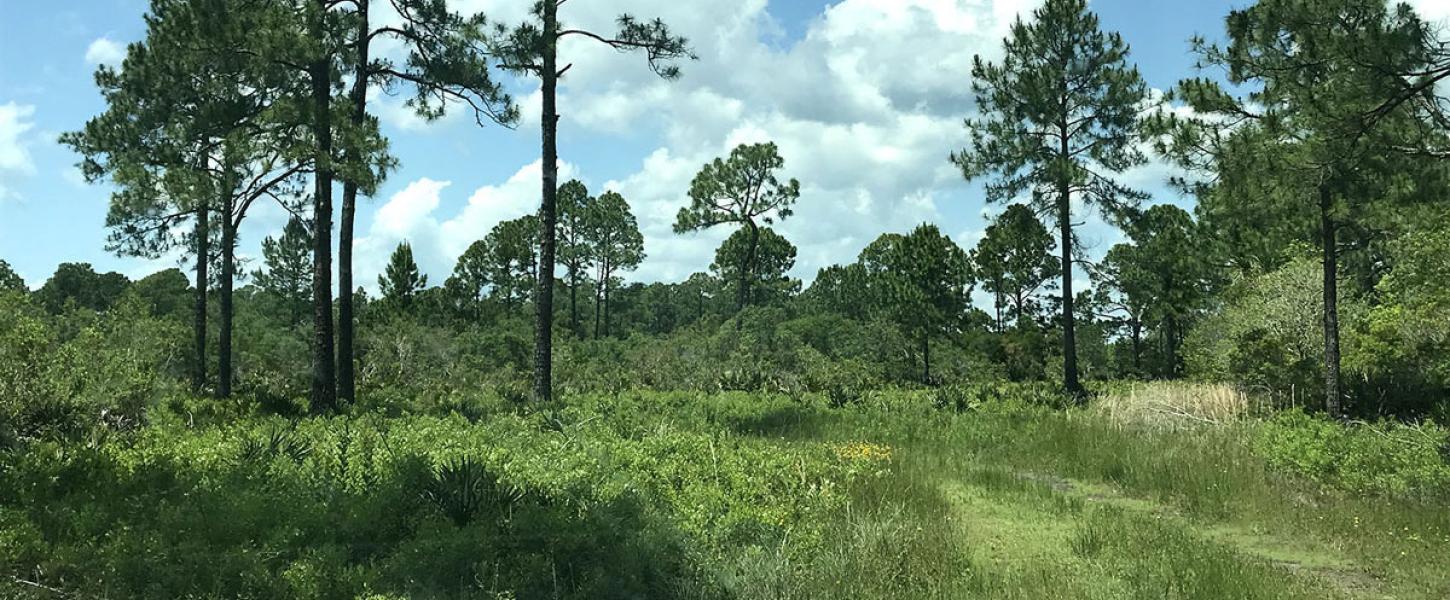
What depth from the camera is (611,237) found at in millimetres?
55812

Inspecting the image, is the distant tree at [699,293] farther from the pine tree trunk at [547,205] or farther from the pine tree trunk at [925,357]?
the pine tree trunk at [547,205]

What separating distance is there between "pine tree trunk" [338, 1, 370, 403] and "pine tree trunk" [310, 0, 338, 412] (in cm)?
53

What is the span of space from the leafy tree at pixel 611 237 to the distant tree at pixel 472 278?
7.72m

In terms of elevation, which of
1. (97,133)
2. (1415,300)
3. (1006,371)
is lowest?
(1006,371)

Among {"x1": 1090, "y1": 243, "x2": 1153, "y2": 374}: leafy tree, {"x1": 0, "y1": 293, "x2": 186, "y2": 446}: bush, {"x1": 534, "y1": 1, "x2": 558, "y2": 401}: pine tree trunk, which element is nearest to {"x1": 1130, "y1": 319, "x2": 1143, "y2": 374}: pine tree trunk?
{"x1": 1090, "y1": 243, "x2": 1153, "y2": 374}: leafy tree

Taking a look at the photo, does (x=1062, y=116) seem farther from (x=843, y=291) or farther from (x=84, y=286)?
(x=84, y=286)

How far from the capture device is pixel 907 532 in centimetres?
696

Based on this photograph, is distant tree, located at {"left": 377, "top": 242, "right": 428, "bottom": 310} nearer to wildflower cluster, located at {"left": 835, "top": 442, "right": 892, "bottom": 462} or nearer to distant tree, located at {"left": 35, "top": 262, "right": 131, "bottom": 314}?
distant tree, located at {"left": 35, "top": 262, "right": 131, "bottom": 314}

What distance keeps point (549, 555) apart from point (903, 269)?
4088 centimetres

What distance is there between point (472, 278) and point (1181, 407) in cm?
4923

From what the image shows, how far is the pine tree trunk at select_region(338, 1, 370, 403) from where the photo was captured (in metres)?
15.3

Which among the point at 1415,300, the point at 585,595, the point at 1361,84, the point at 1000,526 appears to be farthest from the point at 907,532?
the point at 1415,300

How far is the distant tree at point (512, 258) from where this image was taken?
5594 centimetres

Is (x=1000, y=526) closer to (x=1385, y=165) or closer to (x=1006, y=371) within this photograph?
(x=1385, y=165)
